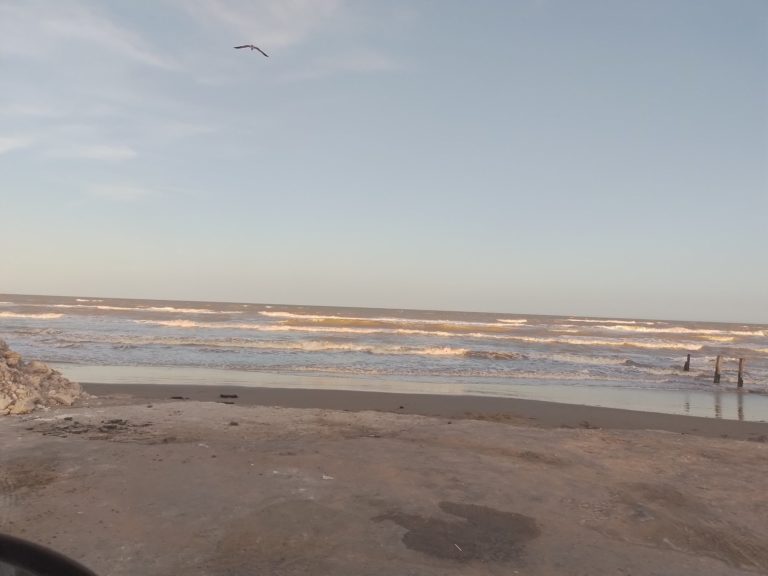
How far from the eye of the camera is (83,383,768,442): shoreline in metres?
11.8

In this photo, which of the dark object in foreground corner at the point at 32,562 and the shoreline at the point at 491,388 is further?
the shoreline at the point at 491,388

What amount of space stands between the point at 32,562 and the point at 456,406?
12.5m

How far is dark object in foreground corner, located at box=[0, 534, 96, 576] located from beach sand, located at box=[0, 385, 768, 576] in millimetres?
2670

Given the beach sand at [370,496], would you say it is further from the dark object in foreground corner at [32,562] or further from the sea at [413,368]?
the sea at [413,368]

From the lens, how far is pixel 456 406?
44.1 feet

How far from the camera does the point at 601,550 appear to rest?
4531 millimetres

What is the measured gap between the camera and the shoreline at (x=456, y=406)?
38.6ft

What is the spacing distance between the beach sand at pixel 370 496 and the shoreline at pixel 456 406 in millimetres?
2258

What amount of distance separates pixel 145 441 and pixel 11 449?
4.85 feet

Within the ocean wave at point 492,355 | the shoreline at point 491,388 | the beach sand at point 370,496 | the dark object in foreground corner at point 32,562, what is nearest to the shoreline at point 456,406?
the shoreline at point 491,388

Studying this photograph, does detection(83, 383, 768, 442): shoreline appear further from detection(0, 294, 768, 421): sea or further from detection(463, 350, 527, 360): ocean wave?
detection(463, 350, 527, 360): ocean wave

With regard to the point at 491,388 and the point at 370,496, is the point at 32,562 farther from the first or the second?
the point at 491,388

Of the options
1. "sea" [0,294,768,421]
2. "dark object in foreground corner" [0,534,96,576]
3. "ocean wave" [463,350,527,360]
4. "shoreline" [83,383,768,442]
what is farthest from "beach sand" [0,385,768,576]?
"ocean wave" [463,350,527,360]

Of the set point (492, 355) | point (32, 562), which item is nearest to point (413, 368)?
point (492, 355)
